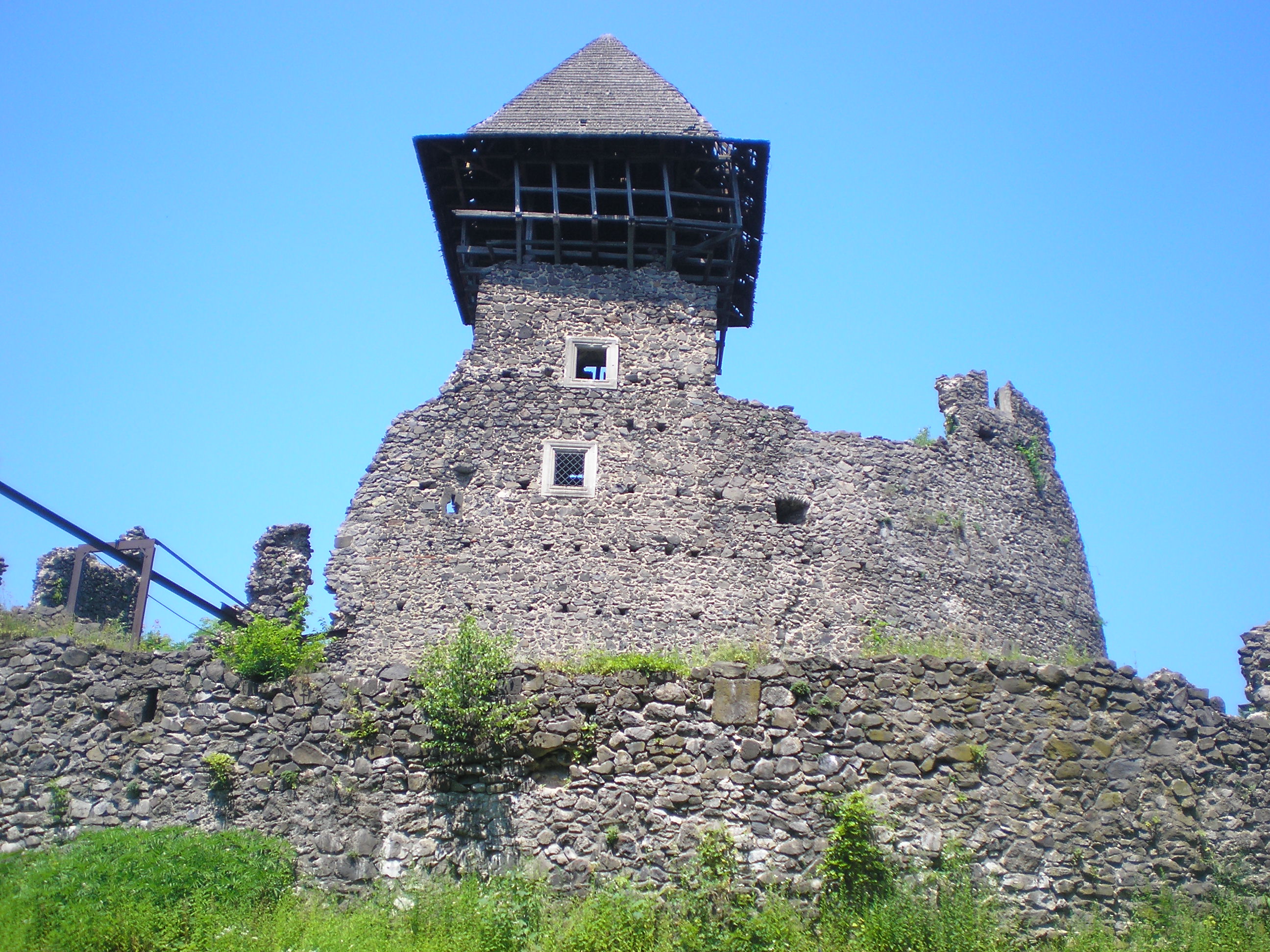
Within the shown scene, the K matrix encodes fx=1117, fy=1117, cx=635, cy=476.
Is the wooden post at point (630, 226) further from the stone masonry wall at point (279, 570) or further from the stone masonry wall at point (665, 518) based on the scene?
the stone masonry wall at point (279, 570)

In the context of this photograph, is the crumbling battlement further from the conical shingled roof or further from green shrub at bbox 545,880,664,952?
the conical shingled roof

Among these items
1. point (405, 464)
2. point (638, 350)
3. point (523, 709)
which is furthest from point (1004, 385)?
point (523, 709)

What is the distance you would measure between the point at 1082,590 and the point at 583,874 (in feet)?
46.9

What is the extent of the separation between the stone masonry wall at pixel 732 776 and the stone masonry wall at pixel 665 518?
5.64 m

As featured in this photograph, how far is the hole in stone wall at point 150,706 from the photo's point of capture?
11.7 m

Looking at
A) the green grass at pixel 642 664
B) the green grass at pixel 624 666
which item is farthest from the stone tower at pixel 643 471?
the green grass at pixel 624 666

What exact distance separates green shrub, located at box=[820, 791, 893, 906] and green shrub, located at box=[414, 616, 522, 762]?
3.17 meters

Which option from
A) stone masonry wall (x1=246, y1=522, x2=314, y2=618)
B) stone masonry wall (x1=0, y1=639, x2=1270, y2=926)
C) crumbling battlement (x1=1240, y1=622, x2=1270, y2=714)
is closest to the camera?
stone masonry wall (x1=0, y1=639, x2=1270, y2=926)

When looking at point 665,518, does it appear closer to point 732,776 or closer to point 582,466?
point 582,466

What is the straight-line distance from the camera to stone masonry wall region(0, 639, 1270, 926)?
10336 millimetres

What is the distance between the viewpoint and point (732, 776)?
34.7 feet

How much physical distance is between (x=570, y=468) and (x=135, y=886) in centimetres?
1043

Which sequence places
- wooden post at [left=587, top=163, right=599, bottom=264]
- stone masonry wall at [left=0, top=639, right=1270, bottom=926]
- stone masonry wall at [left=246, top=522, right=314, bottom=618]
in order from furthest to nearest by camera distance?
wooden post at [left=587, top=163, right=599, bottom=264]
stone masonry wall at [left=246, top=522, right=314, bottom=618]
stone masonry wall at [left=0, top=639, right=1270, bottom=926]

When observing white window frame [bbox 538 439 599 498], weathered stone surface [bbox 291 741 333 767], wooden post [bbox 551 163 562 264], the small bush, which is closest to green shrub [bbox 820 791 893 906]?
weathered stone surface [bbox 291 741 333 767]
